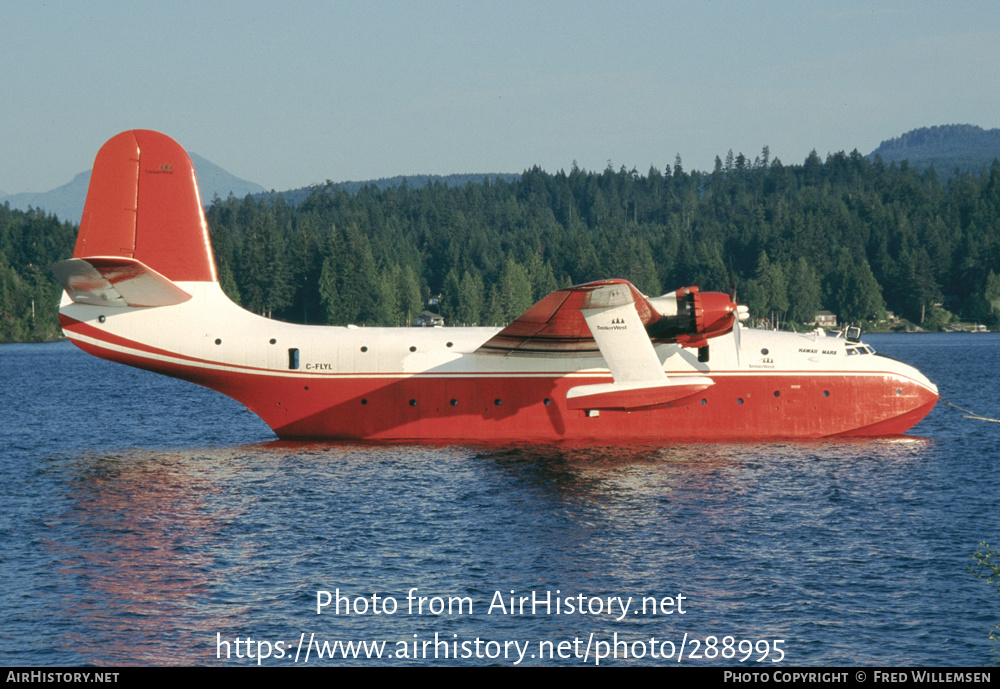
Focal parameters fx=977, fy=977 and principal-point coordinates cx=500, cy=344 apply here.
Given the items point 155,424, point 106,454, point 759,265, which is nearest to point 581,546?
point 106,454

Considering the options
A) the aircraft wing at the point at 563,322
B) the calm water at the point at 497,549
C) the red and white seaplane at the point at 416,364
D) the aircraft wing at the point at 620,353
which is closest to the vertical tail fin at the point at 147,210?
the red and white seaplane at the point at 416,364

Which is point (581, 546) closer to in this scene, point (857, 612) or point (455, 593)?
point (455, 593)

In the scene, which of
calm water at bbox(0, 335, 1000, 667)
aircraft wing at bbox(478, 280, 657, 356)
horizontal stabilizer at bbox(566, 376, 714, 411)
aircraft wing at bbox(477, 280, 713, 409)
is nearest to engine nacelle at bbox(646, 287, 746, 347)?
aircraft wing at bbox(478, 280, 657, 356)

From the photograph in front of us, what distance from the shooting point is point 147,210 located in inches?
1459

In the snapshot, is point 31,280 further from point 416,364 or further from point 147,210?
point 416,364

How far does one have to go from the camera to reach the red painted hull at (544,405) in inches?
1453

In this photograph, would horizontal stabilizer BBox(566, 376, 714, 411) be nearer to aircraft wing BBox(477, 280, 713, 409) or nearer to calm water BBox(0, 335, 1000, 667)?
aircraft wing BBox(477, 280, 713, 409)

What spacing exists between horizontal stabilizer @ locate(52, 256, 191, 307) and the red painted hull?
2.17 meters

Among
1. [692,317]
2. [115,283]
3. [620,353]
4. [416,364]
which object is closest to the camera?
[620,353]

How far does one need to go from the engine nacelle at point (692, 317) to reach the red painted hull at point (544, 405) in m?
1.86

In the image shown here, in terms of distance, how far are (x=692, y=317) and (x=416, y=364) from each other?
34.0ft

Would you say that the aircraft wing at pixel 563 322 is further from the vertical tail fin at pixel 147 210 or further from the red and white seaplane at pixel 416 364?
the vertical tail fin at pixel 147 210

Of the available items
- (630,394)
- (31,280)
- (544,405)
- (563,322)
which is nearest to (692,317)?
(630,394)

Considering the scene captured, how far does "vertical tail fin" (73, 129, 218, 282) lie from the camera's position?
36.7 meters
